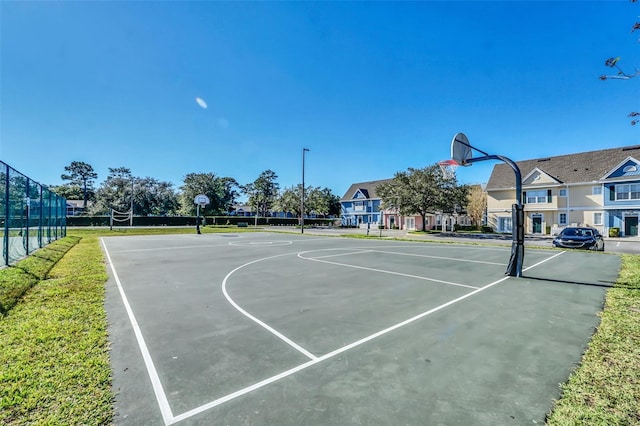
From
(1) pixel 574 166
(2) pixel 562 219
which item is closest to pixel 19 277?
(2) pixel 562 219

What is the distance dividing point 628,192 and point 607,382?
122 ft

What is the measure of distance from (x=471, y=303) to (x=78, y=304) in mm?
8272

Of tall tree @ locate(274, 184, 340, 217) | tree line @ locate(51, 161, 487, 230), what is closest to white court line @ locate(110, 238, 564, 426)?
tree line @ locate(51, 161, 487, 230)

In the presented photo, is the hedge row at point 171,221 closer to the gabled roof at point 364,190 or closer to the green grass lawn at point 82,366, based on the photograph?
the gabled roof at point 364,190

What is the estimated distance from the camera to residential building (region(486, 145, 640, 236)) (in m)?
28.2

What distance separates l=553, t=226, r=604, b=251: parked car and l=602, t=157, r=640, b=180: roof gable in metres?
17.1

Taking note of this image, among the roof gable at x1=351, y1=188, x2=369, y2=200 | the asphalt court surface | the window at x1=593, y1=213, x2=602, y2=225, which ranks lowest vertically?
the asphalt court surface

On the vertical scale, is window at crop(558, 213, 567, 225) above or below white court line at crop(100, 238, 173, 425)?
above

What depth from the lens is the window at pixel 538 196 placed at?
3288 centimetres

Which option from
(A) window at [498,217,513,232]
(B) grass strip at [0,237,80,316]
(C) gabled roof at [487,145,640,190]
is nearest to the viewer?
(B) grass strip at [0,237,80,316]

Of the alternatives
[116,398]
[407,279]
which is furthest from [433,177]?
[116,398]

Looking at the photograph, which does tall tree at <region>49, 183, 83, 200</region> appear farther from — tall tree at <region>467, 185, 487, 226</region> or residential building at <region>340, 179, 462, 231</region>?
tall tree at <region>467, 185, 487, 226</region>

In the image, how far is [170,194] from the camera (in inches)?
2367

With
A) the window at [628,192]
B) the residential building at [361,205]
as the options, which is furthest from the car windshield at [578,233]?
the residential building at [361,205]
